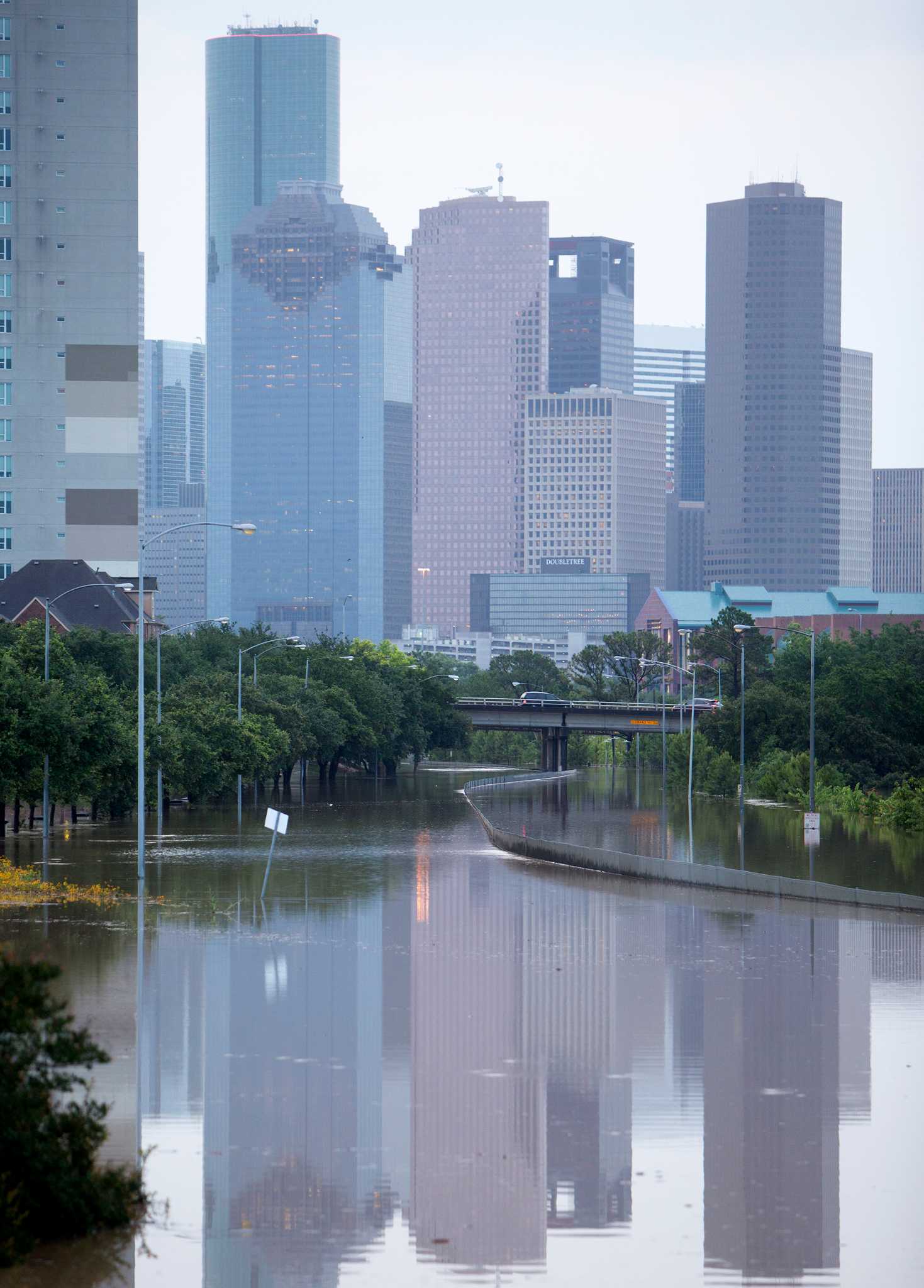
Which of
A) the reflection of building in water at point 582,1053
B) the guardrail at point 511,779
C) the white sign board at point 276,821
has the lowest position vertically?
the guardrail at point 511,779

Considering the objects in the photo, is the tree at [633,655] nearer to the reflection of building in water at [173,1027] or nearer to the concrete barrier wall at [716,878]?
the concrete barrier wall at [716,878]

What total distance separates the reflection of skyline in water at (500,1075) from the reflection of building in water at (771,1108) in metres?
0.04

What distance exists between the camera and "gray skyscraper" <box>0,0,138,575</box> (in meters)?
142

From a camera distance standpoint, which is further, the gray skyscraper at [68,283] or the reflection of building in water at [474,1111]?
the gray skyscraper at [68,283]

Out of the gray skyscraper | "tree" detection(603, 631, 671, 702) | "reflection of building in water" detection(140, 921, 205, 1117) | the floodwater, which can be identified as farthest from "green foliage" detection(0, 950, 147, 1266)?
"tree" detection(603, 631, 671, 702)

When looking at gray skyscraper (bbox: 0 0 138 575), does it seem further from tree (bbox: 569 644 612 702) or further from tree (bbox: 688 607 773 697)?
tree (bbox: 688 607 773 697)

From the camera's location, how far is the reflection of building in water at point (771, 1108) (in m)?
13.4

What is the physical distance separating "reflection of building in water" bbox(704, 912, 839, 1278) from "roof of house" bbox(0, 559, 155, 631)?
86754 mm

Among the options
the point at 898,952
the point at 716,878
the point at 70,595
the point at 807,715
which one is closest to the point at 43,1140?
the point at 898,952

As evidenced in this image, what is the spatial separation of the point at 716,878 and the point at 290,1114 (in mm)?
24272

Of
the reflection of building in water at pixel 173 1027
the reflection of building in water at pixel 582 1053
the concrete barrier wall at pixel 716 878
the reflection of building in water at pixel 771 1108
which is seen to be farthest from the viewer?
the concrete barrier wall at pixel 716 878

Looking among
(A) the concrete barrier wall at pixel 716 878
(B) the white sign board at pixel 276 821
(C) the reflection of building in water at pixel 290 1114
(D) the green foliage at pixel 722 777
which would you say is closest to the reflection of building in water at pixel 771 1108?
(C) the reflection of building in water at pixel 290 1114

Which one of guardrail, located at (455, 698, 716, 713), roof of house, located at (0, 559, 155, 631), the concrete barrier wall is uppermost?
roof of house, located at (0, 559, 155, 631)

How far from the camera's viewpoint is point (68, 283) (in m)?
145
